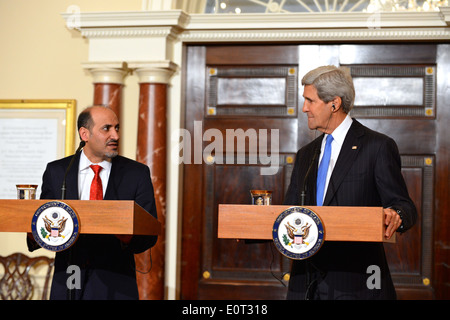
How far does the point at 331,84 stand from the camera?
304 centimetres

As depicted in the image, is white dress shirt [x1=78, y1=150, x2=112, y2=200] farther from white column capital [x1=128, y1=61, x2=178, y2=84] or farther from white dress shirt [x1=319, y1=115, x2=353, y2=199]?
white column capital [x1=128, y1=61, x2=178, y2=84]

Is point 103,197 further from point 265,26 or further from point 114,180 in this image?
point 265,26

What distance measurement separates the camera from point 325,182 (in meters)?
2.96

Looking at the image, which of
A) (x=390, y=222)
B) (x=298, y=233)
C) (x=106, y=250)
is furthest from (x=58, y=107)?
(x=390, y=222)

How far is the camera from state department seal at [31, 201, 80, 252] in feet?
8.52

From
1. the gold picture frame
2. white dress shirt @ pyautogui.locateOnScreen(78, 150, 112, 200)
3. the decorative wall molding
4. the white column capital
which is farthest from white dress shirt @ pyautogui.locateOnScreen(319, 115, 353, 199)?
the gold picture frame

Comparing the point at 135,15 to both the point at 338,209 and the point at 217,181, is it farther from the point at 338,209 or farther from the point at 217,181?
the point at 338,209

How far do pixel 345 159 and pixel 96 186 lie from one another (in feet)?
3.69

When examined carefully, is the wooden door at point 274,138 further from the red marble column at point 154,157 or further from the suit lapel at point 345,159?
the suit lapel at point 345,159

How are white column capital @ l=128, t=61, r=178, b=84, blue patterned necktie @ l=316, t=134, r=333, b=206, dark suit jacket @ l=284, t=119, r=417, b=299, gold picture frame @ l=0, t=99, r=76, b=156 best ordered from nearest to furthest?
dark suit jacket @ l=284, t=119, r=417, b=299 < blue patterned necktie @ l=316, t=134, r=333, b=206 < white column capital @ l=128, t=61, r=178, b=84 < gold picture frame @ l=0, t=99, r=76, b=156

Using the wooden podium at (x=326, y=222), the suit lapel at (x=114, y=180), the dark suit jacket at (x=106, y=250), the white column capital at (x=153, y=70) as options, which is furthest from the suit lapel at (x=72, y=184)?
the white column capital at (x=153, y=70)

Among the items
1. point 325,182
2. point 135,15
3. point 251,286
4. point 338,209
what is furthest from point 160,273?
point 338,209

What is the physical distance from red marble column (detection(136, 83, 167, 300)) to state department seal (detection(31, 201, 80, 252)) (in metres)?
2.40

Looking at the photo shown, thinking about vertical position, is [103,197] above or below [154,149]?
below
